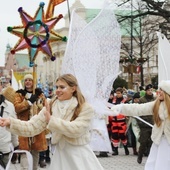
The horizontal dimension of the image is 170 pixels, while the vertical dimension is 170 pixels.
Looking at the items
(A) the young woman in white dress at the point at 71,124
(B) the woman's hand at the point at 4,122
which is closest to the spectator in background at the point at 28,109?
(A) the young woman in white dress at the point at 71,124

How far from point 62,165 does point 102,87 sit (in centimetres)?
147

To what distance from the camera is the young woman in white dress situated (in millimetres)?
4641

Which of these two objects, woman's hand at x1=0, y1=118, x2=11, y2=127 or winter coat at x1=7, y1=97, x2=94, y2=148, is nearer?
woman's hand at x1=0, y1=118, x2=11, y2=127

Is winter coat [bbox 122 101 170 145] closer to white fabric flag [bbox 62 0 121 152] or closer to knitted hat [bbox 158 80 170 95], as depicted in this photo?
knitted hat [bbox 158 80 170 95]

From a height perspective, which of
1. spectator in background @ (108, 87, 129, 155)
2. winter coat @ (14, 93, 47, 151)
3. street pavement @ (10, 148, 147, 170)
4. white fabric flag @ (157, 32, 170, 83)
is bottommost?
street pavement @ (10, 148, 147, 170)

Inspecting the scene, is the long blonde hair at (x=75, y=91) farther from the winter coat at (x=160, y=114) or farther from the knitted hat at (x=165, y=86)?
the knitted hat at (x=165, y=86)

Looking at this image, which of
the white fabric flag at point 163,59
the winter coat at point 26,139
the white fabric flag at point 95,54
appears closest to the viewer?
the white fabric flag at point 95,54

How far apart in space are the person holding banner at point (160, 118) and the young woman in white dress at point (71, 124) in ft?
5.08

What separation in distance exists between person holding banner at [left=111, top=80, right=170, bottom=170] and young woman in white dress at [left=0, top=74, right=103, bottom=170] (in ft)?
5.08

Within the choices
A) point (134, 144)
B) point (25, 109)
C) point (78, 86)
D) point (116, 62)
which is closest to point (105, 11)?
point (116, 62)

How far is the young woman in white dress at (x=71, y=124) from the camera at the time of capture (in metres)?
4.64

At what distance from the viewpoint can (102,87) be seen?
19.1 ft

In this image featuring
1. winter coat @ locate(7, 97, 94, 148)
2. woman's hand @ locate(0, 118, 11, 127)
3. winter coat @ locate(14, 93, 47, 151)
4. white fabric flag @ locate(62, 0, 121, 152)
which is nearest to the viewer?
woman's hand @ locate(0, 118, 11, 127)

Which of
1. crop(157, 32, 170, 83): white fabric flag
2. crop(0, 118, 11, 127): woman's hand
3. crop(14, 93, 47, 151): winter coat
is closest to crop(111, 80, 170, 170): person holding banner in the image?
crop(157, 32, 170, 83): white fabric flag
